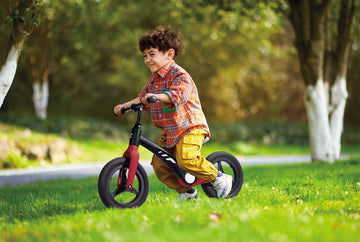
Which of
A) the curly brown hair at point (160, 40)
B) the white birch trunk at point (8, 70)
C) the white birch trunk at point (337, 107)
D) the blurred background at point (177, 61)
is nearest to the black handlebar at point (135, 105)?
the curly brown hair at point (160, 40)

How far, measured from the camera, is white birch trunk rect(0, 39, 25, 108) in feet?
17.9

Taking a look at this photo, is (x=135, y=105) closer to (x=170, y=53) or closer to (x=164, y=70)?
(x=164, y=70)

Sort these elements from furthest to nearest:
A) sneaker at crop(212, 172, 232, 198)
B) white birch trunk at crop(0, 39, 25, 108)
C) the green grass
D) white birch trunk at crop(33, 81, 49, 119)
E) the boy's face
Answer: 1. white birch trunk at crop(33, 81, 49, 119)
2. white birch trunk at crop(0, 39, 25, 108)
3. sneaker at crop(212, 172, 232, 198)
4. the boy's face
5. the green grass

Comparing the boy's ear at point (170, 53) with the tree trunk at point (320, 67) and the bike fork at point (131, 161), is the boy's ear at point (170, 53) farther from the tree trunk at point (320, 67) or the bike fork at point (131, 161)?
the tree trunk at point (320, 67)

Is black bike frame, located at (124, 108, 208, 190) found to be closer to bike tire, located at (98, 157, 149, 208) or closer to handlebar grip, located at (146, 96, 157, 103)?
bike tire, located at (98, 157, 149, 208)

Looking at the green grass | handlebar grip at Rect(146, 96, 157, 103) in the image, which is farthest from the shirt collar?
the green grass

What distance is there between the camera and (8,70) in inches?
217

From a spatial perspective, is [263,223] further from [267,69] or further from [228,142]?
[267,69]

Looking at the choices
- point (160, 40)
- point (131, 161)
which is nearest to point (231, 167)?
point (131, 161)

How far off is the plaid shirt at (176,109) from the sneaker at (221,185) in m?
0.55

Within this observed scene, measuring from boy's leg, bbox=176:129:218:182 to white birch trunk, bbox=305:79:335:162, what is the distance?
19.0 feet

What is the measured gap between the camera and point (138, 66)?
62.4 feet

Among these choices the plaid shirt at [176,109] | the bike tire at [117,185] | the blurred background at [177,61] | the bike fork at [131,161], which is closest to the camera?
the bike tire at [117,185]

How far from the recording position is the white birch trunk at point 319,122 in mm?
9383
